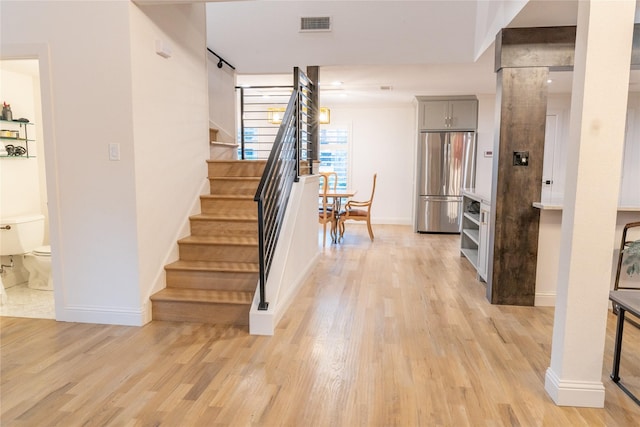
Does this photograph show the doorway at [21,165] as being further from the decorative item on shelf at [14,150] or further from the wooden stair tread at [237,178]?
the wooden stair tread at [237,178]

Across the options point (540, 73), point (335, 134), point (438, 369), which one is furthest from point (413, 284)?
point (335, 134)

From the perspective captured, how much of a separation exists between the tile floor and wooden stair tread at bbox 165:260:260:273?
38.5 inches

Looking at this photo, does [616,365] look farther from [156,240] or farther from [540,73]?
[156,240]

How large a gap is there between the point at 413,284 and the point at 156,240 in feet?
7.91

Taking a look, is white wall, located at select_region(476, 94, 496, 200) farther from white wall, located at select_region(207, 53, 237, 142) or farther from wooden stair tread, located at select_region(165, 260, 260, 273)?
wooden stair tread, located at select_region(165, 260, 260, 273)

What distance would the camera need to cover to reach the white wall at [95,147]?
2.81 m

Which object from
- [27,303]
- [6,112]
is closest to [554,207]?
[27,303]

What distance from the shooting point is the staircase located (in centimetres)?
306

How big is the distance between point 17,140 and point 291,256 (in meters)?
2.93

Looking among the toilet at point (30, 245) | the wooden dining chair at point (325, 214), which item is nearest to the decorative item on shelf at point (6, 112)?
the toilet at point (30, 245)

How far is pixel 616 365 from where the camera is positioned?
7.23 feet

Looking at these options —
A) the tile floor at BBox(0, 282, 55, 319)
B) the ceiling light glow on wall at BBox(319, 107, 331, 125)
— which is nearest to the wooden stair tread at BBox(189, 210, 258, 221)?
the tile floor at BBox(0, 282, 55, 319)

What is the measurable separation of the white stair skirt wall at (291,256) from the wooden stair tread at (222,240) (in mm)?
285

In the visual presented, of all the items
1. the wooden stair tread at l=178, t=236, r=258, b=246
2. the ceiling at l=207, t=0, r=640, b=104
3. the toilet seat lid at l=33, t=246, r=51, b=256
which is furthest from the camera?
the ceiling at l=207, t=0, r=640, b=104
